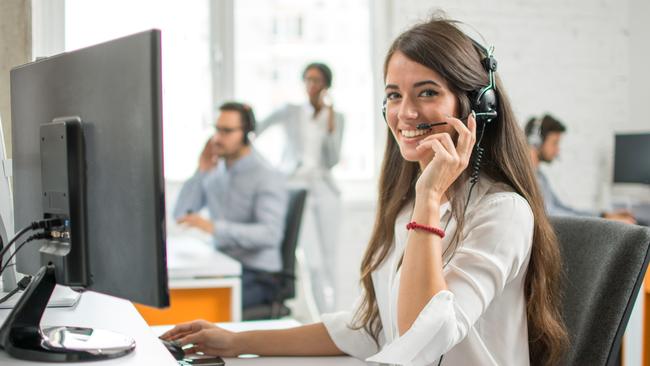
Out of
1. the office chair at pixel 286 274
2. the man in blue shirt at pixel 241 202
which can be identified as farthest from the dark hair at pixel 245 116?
the office chair at pixel 286 274

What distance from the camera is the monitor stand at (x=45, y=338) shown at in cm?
96

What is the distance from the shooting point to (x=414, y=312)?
1.16 meters

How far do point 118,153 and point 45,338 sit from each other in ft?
0.96

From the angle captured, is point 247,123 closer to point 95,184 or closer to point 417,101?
point 417,101

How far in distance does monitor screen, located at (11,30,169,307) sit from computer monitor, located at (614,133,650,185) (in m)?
4.33

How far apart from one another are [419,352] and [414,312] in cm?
9

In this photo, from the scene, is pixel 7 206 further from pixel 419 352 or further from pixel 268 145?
pixel 268 145

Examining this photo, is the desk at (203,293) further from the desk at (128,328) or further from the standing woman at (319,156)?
the standing woman at (319,156)

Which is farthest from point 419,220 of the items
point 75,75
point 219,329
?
point 75,75

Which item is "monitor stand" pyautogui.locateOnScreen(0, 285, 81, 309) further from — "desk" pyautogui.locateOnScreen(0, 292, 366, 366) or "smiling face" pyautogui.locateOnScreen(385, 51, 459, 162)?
"smiling face" pyautogui.locateOnScreen(385, 51, 459, 162)

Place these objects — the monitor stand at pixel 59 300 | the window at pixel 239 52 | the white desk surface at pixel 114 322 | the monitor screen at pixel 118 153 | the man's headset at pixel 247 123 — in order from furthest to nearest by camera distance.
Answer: the window at pixel 239 52
the man's headset at pixel 247 123
the monitor stand at pixel 59 300
the white desk surface at pixel 114 322
the monitor screen at pixel 118 153

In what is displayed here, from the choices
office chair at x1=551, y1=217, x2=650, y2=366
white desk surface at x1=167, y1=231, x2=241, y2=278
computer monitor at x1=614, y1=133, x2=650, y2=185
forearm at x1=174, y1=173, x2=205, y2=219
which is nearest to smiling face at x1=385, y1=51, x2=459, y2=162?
office chair at x1=551, y1=217, x2=650, y2=366

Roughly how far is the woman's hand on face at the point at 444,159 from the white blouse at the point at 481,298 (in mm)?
74

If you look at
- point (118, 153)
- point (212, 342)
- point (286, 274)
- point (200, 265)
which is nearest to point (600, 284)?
point (212, 342)
